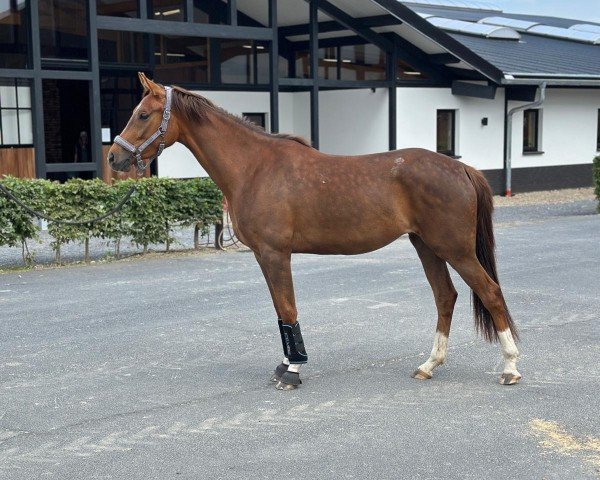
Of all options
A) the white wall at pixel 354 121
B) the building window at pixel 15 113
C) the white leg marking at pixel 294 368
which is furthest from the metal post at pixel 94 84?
the white leg marking at pixel 294 368

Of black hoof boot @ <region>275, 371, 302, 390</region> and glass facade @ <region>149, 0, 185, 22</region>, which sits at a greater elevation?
glass facade @ <region>149, 0, 185, 22</region>

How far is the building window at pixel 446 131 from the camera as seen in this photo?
24.2 m

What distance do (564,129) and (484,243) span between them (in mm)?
21289

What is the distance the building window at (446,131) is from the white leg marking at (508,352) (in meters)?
A: 18.3

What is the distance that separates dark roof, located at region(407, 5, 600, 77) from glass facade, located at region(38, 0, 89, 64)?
11.3 metres

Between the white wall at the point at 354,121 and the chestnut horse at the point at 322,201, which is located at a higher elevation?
the white wall at the point at 354,121

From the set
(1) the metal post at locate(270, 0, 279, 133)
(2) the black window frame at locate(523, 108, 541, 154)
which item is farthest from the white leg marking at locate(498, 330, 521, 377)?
(2) the black window frame at locate(523, 108, 541, 154)

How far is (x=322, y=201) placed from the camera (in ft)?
20.6

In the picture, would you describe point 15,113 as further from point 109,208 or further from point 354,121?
point 354,121

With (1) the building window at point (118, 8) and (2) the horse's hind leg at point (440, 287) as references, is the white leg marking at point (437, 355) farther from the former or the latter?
(1) the building window at point (118, 8)

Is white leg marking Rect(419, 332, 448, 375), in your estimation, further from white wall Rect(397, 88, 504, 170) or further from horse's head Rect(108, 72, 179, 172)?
white wall Rect(397, 88, 504, 170)

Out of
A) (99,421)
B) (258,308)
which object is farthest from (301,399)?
(258,308)

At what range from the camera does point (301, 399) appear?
592cm

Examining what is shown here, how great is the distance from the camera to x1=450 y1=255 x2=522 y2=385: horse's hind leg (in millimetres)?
6203
